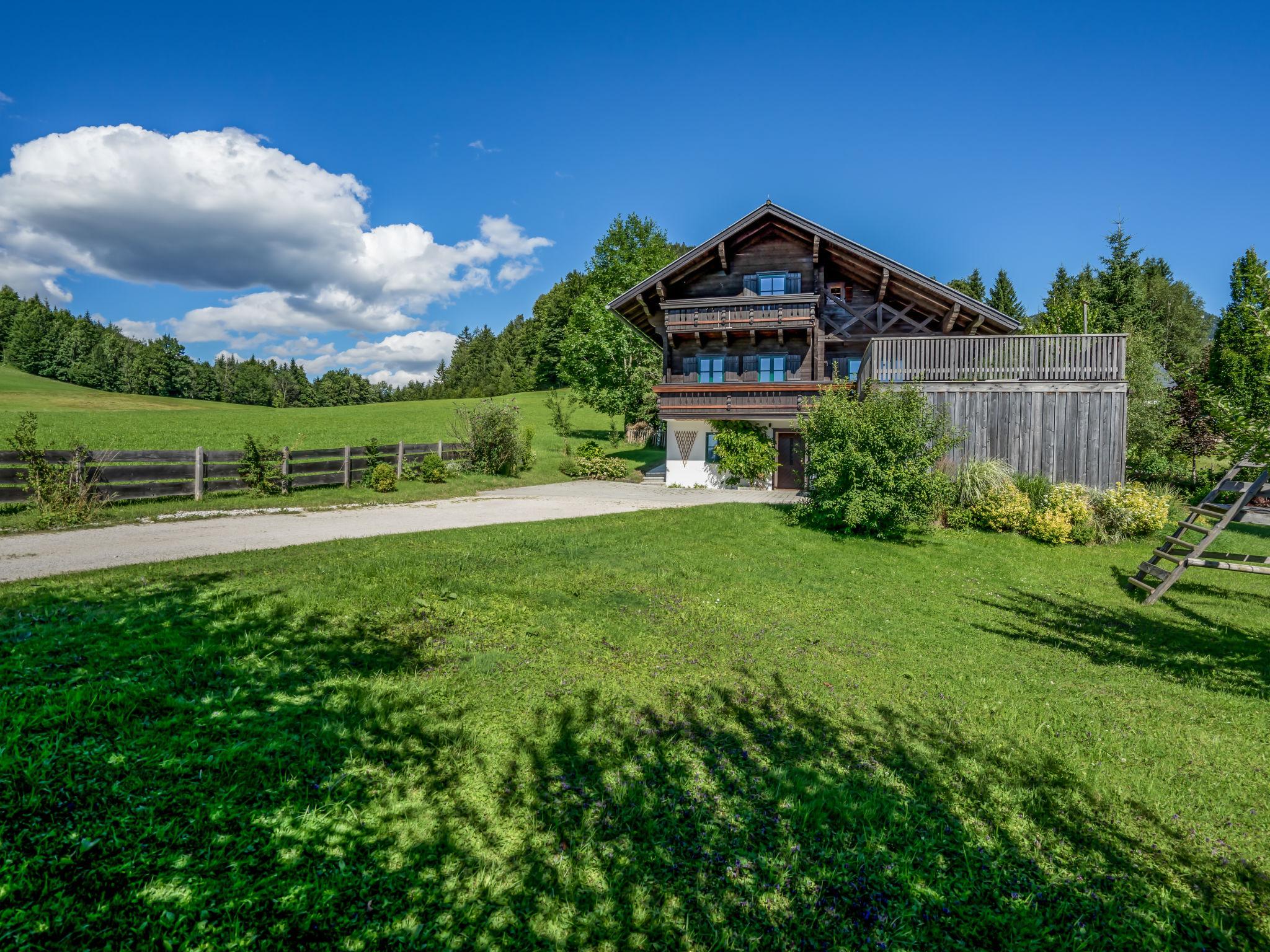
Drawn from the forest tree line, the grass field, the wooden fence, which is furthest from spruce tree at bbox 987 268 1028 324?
the wooden fence

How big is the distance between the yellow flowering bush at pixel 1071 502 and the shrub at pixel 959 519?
175 cm

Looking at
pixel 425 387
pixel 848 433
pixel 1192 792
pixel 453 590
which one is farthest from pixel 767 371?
pixel 425 387

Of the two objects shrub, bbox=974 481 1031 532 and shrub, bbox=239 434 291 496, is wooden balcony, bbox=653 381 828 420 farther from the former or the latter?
shrub, bbox=239 434 291 496

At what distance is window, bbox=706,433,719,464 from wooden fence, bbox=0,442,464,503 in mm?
13044

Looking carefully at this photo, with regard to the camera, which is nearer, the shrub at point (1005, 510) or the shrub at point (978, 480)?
the shrub at point (1005, 510)

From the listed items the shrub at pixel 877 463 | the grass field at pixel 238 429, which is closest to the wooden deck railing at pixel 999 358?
the shrub at pixel 877 463

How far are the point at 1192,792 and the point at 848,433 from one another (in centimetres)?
1016

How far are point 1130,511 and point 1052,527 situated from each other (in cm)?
241

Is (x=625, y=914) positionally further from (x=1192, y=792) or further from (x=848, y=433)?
(x=848, y=433)

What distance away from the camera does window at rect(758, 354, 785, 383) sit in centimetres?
2484

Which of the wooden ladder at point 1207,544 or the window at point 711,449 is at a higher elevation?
the window at point 711,449

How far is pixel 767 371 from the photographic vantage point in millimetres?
25016

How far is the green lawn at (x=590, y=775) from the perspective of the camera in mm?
3076

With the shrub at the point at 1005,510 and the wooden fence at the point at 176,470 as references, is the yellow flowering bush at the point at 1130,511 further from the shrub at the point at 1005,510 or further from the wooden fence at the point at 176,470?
the wooden fence at the point at 176,470
